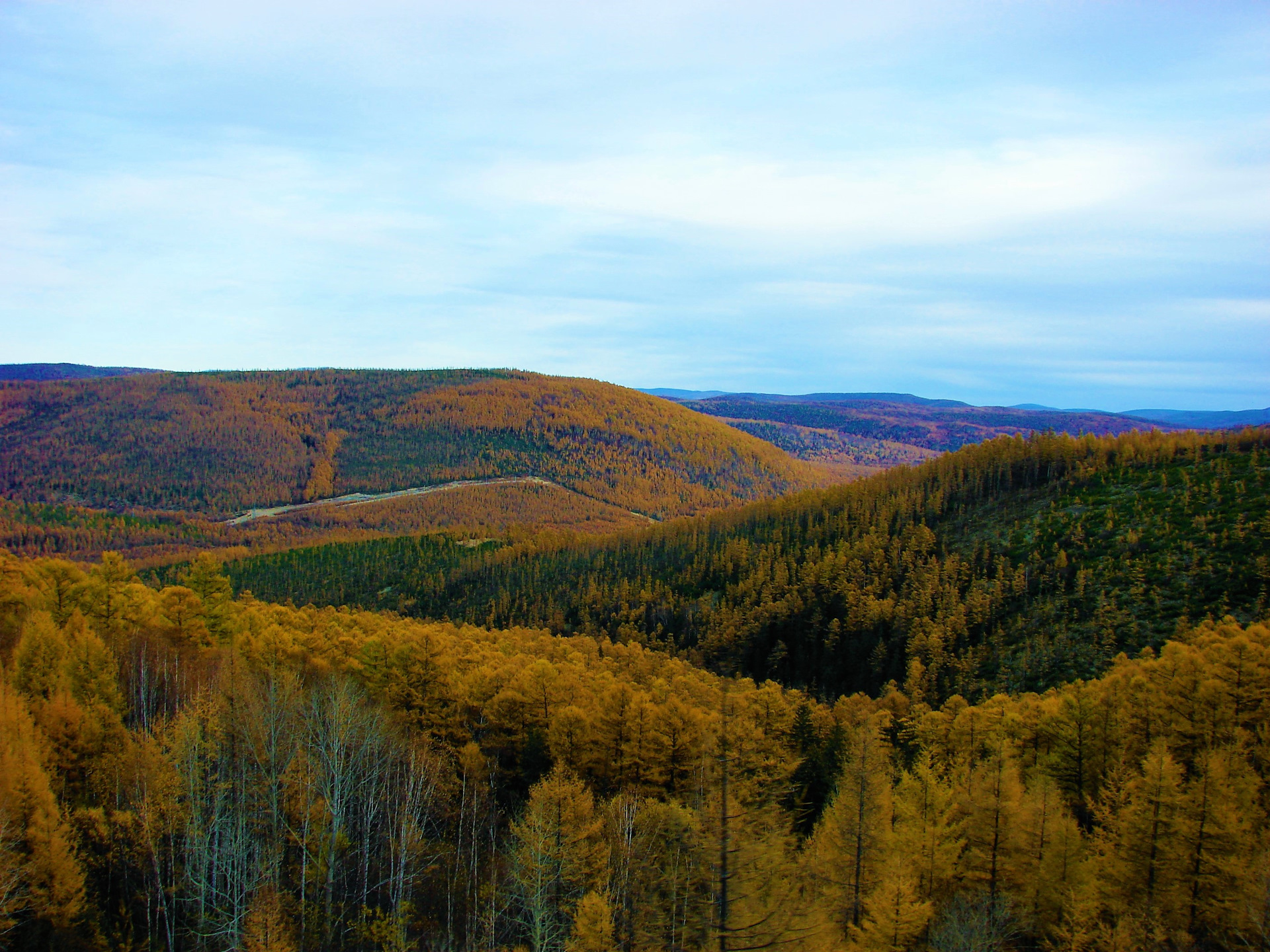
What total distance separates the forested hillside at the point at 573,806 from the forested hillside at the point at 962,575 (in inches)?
1215

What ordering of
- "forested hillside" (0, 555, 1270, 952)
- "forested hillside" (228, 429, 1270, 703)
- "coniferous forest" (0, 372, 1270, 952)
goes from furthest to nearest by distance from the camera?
"forested hillside" (228, 429, 1270, 703), "coniferous forest" (0, 372, 1270, 952), "forested hillside" (0, 555, 1270, 952)

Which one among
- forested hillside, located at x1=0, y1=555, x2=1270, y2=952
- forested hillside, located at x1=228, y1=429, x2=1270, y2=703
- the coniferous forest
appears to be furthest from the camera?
forested hillside, located at x1=228, y1=429, x2=1270, y2=703

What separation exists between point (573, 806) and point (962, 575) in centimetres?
9446

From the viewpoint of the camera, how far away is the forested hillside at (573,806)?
1179 inches

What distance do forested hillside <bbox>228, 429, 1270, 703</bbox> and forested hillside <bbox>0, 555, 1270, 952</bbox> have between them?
101ft

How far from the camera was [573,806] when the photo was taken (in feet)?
Answer: 124

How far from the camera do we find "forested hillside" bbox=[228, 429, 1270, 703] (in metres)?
90.4

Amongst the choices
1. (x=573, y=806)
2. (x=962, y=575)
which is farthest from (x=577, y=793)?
(x=962, y=575)

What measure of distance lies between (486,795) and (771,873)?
3263 cm

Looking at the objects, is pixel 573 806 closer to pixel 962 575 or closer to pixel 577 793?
pixel 577 793

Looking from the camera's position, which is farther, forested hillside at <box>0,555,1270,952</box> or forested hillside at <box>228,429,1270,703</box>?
forested hillside at <box>228,429,1270,703</box>

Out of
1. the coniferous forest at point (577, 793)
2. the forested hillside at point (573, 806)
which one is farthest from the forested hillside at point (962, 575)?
the forested hillside at point (573, 806)

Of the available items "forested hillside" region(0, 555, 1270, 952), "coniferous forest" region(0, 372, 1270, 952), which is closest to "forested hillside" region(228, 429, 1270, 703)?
"coniferous forest" region(0, 372, 1270, 952)

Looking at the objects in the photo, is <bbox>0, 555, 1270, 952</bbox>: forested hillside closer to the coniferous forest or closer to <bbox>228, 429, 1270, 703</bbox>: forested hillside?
the coniferous forest
